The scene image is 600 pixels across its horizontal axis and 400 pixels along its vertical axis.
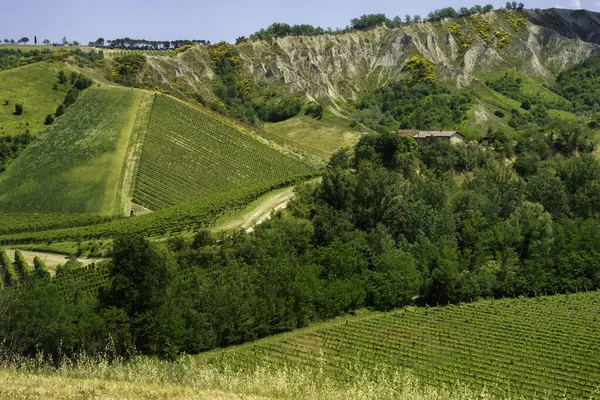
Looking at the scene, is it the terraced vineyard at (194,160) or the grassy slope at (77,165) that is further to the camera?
the terraced vineyard at (194,160)

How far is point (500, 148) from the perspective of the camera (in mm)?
103375

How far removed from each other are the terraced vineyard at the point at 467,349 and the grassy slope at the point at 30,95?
7651 cm

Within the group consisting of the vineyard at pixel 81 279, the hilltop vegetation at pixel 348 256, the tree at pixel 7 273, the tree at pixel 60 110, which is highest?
the tree at pixel 60 110

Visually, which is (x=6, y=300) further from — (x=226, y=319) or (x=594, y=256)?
(x=594, y=256)

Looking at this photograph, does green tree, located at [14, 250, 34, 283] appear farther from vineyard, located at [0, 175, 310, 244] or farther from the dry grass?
the dry grass

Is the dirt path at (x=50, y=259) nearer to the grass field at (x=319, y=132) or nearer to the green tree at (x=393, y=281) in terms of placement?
the green tree at (x=393, y=281)

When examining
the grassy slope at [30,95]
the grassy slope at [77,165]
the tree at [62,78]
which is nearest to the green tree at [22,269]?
the grassy slope at [77,165]

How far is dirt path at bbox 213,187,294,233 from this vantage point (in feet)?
225

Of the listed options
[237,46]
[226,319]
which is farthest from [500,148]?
[237,46]

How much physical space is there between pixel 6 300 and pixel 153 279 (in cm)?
1016

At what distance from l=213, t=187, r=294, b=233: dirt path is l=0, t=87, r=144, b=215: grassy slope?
1777 centimetres

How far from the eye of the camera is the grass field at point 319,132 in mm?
129125

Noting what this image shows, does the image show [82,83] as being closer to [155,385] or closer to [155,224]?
[155,224]

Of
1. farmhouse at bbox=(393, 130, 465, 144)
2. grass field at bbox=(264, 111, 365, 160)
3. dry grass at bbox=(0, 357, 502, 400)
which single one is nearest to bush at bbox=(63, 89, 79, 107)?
grass field at bbox=(264, 111, 365, 160)
